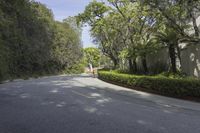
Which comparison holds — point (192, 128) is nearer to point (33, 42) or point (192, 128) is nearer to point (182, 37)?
point (182, 37)

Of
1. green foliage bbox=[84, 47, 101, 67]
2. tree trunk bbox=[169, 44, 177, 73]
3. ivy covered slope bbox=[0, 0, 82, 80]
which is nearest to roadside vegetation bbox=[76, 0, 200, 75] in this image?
tree trunk bbox=[169, 44, 177, 73]

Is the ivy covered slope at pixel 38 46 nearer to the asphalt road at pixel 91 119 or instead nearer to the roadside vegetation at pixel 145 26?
the roadside vegetation at pixel 145 26

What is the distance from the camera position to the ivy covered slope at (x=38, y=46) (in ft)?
125

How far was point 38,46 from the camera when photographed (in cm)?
4872

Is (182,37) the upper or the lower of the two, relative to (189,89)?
upper

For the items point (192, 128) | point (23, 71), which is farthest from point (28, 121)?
point (23, 71)

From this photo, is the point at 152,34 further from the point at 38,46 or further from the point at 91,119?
the point at 38,46

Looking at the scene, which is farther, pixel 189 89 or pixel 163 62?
pixel 163 62

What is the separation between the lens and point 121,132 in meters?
6.99

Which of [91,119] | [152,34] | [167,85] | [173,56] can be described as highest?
[152,34]

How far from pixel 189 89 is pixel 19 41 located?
3360 cm

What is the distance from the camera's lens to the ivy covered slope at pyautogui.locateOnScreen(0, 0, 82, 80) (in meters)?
38.0

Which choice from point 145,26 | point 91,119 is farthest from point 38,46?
point 91,119

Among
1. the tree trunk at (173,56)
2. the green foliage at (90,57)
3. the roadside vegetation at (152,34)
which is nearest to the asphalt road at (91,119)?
the roadside vegetation at (152,34)
